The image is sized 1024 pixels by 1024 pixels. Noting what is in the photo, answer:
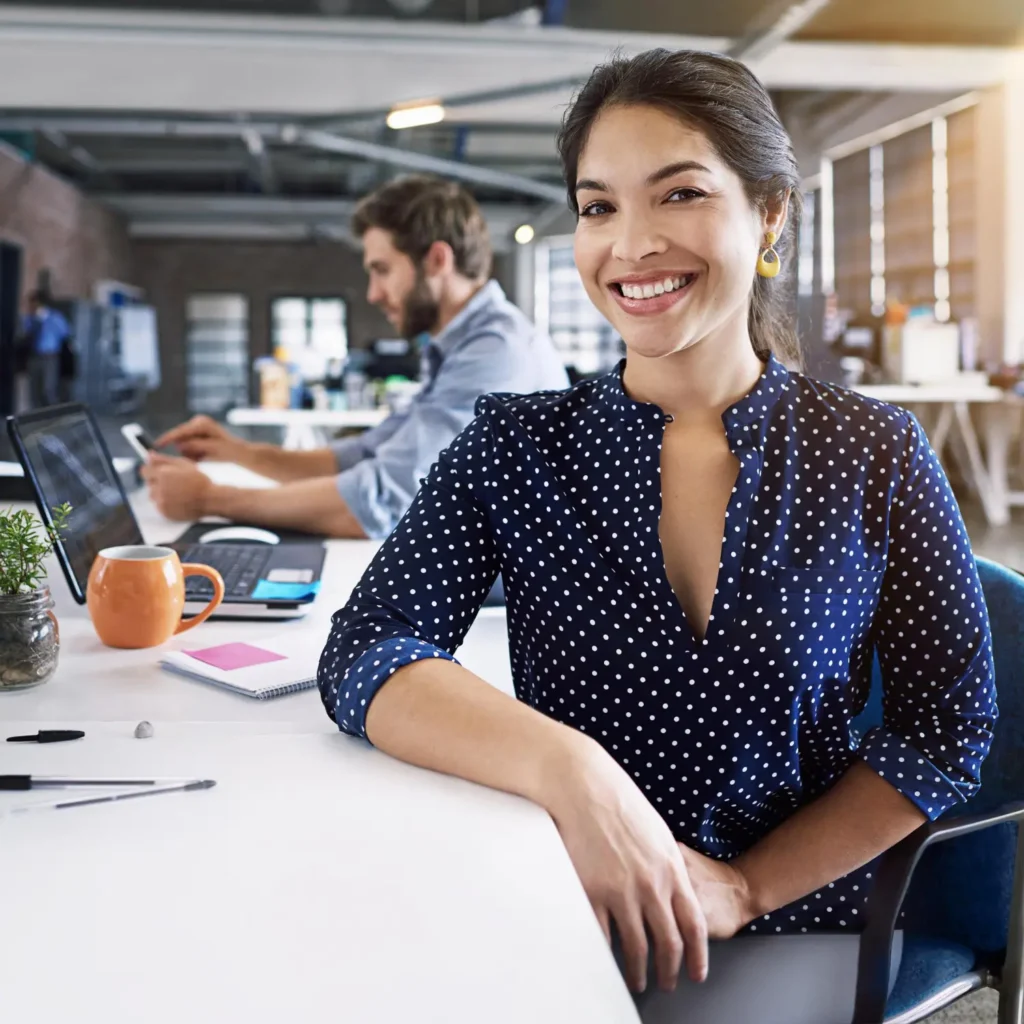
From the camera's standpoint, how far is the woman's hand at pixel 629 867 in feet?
2.69

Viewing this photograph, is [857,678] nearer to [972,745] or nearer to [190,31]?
[972,745]

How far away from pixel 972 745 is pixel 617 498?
1.34 ft

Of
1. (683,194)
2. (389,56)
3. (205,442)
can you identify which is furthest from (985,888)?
(389,56)

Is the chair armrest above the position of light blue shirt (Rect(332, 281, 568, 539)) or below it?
below

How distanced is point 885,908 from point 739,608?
0.96 ft

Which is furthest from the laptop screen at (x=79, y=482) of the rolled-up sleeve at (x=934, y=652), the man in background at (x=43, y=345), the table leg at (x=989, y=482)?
the man in background at (x=43, y=345)

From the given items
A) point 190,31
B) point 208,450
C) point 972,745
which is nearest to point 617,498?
point 972,745

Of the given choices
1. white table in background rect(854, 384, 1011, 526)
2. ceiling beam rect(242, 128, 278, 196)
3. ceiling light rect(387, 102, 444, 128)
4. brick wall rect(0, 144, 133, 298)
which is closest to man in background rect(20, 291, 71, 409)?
brick wall rect(0, 144, 133, 298)

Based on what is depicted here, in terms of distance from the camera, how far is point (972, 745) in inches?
40.9

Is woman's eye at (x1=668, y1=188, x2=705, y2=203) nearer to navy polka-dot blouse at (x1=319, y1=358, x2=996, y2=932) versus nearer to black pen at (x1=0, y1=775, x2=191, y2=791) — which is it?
navy polka-dot blouse at (x1=319, y1=358, x2=996, y2=932)

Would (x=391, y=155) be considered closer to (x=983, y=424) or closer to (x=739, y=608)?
(x=983, y=424)

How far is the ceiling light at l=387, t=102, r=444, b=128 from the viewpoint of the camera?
7.21 meters

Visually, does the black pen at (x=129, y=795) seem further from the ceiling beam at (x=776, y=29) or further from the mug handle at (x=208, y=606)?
the ceiling beam at (x=776, y=29)

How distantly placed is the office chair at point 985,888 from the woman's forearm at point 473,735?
1.22 feet
